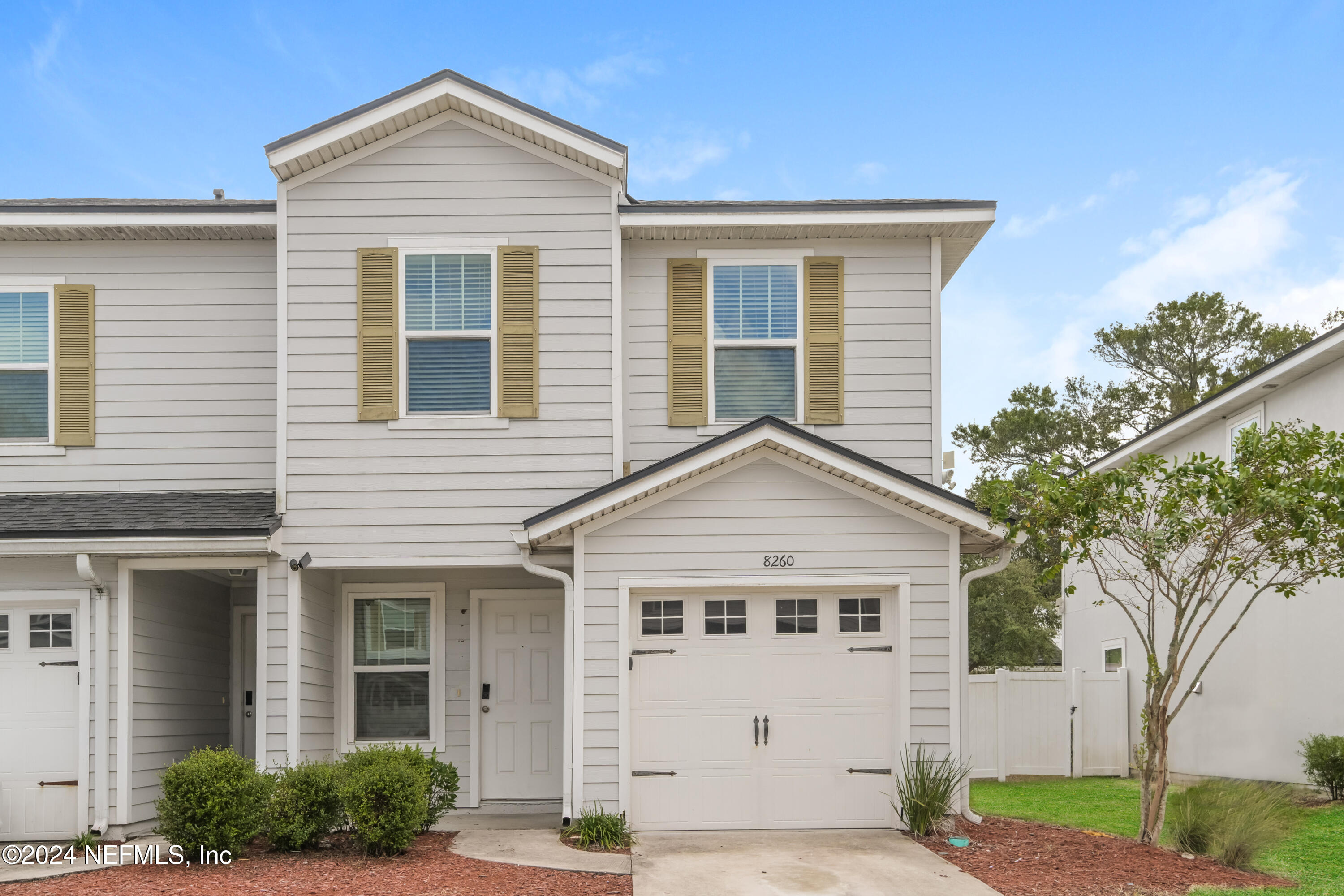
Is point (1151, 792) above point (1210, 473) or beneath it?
beneath

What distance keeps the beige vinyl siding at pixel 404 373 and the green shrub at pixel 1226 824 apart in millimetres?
5642

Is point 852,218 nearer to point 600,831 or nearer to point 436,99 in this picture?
point 436,99

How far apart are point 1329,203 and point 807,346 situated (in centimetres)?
1988

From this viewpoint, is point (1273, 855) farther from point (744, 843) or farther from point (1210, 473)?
point (744, 843)

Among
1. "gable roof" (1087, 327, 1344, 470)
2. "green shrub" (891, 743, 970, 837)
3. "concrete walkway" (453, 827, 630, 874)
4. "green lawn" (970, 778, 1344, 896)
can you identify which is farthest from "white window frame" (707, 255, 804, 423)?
"gable roof" (1087, 327, 1344, 470)

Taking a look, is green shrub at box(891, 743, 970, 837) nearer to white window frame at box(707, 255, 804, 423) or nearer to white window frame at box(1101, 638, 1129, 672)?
white window frame at box(707, 255, 804, 423)

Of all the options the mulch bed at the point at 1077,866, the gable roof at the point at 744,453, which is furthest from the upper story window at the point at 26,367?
the mulch bed at the point at 1077,866

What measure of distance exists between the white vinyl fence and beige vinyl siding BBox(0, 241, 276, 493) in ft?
33.3

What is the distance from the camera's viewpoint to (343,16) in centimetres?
1836

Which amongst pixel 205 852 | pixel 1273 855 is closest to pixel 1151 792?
pixel 1273 855

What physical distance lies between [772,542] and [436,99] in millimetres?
5186

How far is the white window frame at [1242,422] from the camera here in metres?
14.0

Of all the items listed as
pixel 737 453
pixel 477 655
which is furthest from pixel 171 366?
pixel 737 453

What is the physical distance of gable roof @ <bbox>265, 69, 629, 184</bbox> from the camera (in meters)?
10.2
